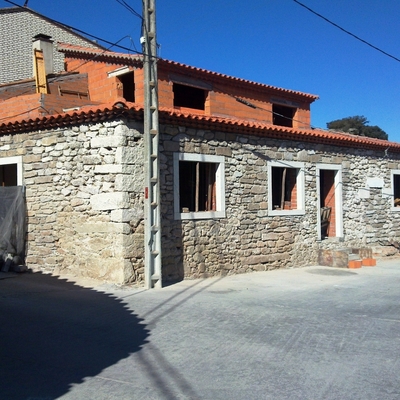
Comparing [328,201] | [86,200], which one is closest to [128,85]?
[86,200]

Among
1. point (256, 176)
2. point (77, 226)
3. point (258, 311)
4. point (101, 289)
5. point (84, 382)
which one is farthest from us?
point (256, 176)

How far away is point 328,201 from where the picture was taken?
14.7 metres

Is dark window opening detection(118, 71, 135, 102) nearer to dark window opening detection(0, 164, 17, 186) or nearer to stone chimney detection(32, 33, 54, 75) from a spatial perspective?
stone chimney detection(32, 33, 54, 75)

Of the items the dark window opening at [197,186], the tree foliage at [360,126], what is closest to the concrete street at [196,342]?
the dark window opening at [197,186]

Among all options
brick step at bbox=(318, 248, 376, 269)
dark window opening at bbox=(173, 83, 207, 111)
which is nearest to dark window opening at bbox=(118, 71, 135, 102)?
dark window opening at bbox=(173, 83, 207, 111)

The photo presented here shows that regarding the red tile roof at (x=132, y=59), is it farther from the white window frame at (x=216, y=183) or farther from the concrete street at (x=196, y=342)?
the concrete street at (x=196, y=342)

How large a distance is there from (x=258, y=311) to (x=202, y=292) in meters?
1.84

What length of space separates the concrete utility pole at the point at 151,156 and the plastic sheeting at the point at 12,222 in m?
3.25

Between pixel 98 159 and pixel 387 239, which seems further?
pixel 387 239

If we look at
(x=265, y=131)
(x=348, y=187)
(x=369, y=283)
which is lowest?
(x=369, y=283)

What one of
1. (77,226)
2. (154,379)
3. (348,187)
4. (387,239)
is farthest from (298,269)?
(154,379)

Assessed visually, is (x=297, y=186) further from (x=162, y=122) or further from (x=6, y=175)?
(x=6, y=175)

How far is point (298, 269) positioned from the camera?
496 inches

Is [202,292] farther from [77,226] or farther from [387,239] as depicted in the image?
[387,239]
